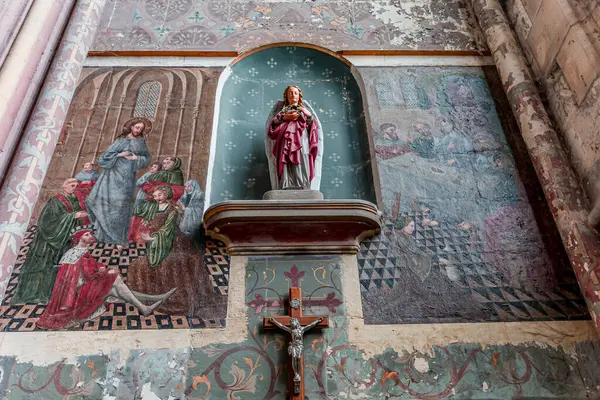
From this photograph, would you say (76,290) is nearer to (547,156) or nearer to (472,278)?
(472,278)

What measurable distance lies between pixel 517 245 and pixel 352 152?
6.24 feet

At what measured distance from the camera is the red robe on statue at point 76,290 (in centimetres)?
438

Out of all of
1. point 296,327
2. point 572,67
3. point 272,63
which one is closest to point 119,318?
point 296,327

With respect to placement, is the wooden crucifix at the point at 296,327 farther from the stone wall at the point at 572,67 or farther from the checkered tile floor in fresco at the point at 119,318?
the stone wall at the point at 572,67

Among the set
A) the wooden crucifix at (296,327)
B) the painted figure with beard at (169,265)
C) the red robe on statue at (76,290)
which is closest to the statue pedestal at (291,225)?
the painted figure with beard at (169,265)

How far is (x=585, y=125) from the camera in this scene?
5.02 metres

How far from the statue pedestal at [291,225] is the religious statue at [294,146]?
0.49 meters

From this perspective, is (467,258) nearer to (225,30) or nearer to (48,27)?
(225,30)

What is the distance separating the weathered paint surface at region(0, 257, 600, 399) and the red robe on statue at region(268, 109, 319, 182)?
1.58 metres

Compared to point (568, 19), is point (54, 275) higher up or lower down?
lower down

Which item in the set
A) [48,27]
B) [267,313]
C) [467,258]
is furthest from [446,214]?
[48,27]

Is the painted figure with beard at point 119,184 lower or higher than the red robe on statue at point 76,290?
higher

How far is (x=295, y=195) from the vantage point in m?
5.04

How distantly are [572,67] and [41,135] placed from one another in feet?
15.8
